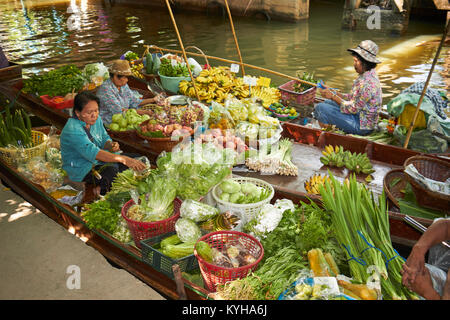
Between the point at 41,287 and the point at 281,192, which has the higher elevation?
the point at 281,192

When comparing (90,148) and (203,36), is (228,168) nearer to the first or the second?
(90,148)

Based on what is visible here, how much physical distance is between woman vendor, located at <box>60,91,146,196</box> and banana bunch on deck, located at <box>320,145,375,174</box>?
2206mm

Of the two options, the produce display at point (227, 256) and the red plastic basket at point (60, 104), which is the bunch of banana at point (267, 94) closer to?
the red plastic basket at point (60, 104)

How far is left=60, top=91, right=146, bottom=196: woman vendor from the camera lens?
12.5 feet

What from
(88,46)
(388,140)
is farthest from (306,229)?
(88,46)

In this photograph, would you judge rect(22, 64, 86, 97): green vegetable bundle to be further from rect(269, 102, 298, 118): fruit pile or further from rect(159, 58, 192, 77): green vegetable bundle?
rect(269, 102, 298, 118): fruit pile

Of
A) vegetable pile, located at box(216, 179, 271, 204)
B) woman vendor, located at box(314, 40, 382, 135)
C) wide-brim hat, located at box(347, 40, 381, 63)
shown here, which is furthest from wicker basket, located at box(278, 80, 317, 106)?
vegetable pile, located at box(216, 179, 271, 204)

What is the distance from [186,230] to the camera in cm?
300

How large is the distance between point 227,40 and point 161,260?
45.0 feet

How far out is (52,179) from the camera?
4328 mm

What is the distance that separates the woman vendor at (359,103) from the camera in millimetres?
4914

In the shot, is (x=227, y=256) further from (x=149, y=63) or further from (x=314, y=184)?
(x=149, y=63)
